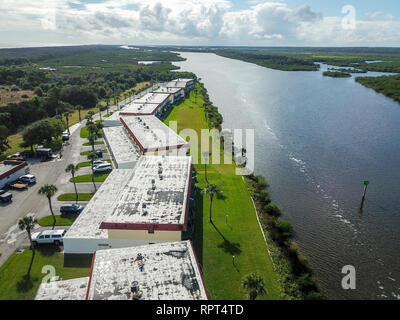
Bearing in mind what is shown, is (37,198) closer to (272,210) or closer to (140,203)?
(140,203)

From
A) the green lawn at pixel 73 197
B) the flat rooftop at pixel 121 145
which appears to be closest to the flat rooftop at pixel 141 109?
the flat rooftop at pixel 121 145

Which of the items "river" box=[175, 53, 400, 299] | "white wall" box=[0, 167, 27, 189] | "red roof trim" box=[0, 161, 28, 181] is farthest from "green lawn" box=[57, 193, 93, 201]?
"river" box=[175, 53, 400, 299]

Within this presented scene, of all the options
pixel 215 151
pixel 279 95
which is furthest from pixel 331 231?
pixel 279 95

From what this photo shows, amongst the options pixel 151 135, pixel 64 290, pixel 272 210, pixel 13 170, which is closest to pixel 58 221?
pixel 64 290

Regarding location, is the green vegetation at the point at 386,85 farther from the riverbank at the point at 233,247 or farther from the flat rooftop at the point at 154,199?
the flat rooftop at the point at 154,199
